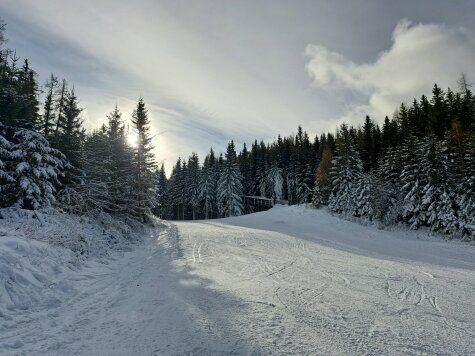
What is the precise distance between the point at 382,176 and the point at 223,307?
130 ft

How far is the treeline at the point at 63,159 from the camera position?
14883 mm

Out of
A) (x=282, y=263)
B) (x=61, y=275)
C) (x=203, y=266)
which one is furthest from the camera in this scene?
(x=282, y=263)

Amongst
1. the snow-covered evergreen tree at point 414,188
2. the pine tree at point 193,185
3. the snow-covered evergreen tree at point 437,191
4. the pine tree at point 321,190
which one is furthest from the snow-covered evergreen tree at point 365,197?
the pine tree at point 193,185

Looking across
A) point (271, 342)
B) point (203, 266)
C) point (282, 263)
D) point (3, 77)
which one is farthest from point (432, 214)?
point (3, 77)

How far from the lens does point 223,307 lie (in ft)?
23.0

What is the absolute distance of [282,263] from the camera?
12.9 metres

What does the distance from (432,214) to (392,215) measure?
488 cm

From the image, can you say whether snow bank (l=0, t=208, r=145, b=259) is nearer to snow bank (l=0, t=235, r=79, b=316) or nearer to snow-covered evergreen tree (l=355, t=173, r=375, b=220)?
snow bank (l=0, t=235, r=79, b=316)

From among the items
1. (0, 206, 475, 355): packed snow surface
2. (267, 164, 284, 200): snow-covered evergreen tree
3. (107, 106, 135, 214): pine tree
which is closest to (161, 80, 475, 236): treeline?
(267, 164, 284, 200): snow-covered evergreen tree

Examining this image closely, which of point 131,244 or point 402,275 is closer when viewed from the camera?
point 402,275

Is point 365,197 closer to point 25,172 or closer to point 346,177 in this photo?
point 346,177

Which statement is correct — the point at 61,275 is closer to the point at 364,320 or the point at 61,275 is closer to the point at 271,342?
the point at 271,342

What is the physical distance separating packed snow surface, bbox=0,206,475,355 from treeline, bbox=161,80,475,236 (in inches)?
864

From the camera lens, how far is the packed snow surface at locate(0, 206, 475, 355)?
16.9 ft
